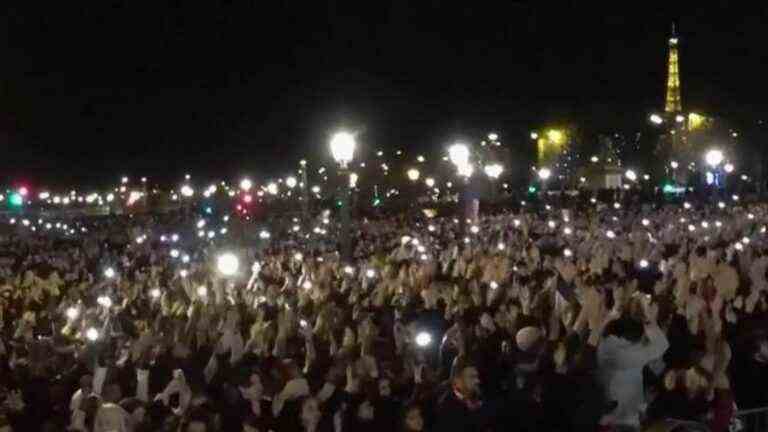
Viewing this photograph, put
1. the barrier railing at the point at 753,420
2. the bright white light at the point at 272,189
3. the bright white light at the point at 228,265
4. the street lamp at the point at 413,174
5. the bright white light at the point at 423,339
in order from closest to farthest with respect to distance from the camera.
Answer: the barrier railing at the point at 753,420 → the bright white light at the point at 423,339 → the bright white light at the point at 228,265 → the street lamp at the point at 413,174 → the bright white light at the point at 272,189

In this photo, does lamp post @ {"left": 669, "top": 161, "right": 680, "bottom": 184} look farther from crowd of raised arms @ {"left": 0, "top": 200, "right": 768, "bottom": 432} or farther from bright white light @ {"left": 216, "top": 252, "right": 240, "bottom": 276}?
bright white light @ {"left": 216, "top": 252, "right": 240, "bottom": 276}

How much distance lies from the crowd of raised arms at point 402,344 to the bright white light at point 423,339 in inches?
0.8

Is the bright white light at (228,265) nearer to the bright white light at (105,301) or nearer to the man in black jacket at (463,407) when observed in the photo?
the bright white light at (105,301)

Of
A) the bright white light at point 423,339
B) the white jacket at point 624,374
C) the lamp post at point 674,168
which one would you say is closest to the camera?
the white jacket at point 624,374

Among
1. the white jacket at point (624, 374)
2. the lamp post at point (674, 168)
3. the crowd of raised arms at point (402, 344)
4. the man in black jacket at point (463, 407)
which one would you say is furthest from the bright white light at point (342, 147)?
the lamp post at point (674, 168)

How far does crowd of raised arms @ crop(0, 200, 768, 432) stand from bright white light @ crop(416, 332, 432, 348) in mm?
19

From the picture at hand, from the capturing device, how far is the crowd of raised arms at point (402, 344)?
730 cm

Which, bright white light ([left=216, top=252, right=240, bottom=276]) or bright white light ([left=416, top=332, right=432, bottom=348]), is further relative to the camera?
bright white light ([left=216, top=252, right=240, bottom=276])

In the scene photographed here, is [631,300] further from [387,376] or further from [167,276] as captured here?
[167,276]

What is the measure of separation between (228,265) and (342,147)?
2930 millimetres

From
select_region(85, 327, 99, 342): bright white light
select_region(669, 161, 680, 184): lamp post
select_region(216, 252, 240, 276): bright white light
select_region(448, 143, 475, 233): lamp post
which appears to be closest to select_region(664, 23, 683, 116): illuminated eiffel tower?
select_region(669, 161, 680, 184): lamp post

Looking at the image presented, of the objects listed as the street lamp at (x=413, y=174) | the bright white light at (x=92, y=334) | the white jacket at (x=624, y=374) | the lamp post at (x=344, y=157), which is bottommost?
the white jacket at (x=624, y=374)

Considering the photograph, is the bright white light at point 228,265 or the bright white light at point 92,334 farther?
the bright white light at point 228,265

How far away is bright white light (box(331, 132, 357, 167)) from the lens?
17.0m
